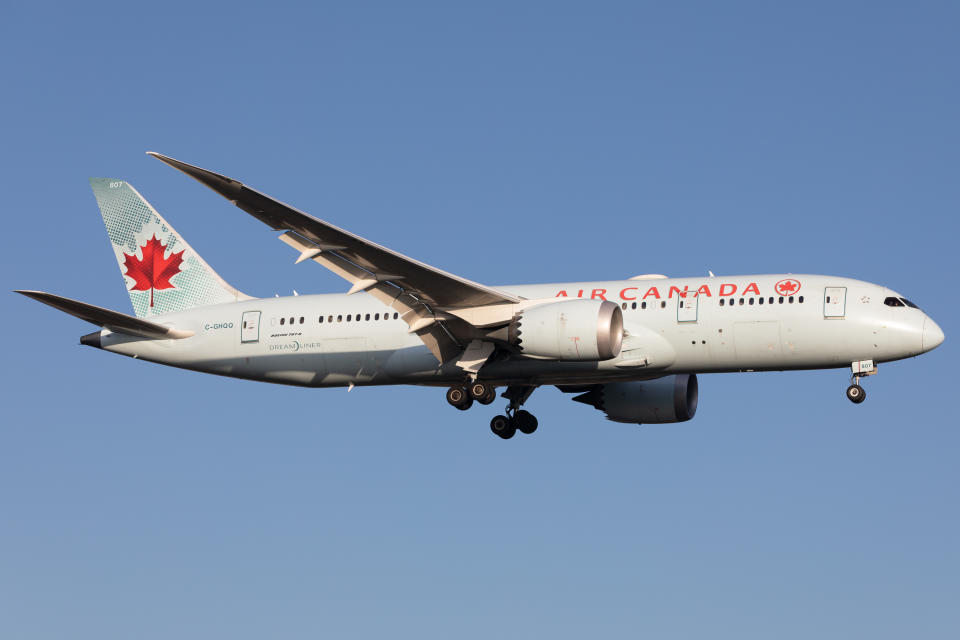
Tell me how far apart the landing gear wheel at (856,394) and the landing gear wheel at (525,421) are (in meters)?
9.79

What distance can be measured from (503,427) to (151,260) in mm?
12409

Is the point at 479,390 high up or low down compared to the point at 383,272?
down

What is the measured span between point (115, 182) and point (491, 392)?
15.1 meters

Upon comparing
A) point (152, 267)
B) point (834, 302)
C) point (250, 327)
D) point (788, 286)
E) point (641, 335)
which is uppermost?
point (152, 267)

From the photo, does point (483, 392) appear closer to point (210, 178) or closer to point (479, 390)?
point (479, 390)

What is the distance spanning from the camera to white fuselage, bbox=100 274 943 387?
115 feet

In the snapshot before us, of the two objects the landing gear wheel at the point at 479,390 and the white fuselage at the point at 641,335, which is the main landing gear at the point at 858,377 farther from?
the landing gear wheel at the point at 479,390

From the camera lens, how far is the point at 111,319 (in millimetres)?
39531

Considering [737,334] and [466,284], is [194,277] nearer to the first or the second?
[466,284]

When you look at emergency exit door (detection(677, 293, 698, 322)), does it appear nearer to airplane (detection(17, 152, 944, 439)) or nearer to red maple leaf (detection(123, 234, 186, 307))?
airplane (detection(17, 152, 944, 439))

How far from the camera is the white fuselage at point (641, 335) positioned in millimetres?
34906

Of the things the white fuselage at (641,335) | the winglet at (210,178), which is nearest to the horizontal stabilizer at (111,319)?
the white fuselage at (641,335)

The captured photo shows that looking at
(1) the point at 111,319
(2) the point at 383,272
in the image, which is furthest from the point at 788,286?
(1) the point at 111,319

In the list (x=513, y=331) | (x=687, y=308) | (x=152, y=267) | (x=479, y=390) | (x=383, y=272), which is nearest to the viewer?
(x=383, y=272)
